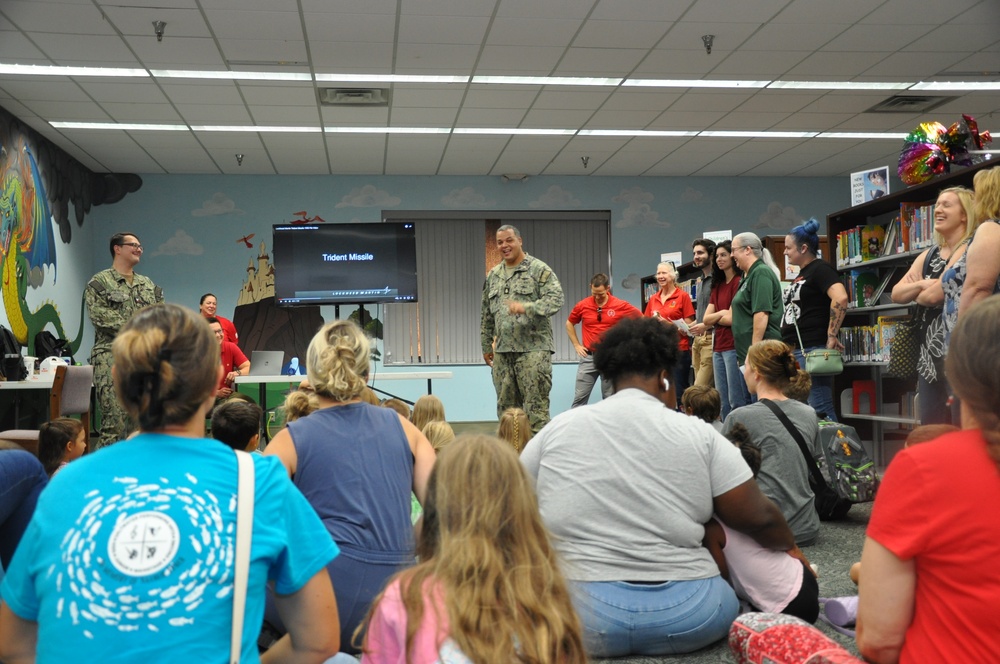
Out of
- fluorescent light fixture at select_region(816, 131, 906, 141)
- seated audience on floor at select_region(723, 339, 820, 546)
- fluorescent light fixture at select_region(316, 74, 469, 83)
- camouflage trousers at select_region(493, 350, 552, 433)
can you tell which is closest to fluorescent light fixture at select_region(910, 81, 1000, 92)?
fluorescent light fixture at select_region(816, 131, 906, 141)

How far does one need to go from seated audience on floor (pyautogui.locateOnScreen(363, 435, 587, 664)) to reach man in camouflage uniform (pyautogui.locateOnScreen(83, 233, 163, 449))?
5.11m

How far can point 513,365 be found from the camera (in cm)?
595

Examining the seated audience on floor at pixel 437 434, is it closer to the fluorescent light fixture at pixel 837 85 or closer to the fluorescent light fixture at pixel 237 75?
the fluorescent light fixture at pixel 237 75

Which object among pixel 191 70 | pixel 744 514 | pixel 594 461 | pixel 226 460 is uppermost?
pixel 191 70

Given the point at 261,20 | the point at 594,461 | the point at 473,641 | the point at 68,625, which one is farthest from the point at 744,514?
the point at 261,20

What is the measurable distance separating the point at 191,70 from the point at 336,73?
3.78 ft

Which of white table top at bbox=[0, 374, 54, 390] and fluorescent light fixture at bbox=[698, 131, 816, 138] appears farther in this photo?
fluorescent light fixture at bbox=[698, 131, 816, 138]

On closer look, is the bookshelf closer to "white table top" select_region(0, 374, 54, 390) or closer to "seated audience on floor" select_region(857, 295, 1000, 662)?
"seated audience on floor" select_region(857, 295, 1000, 662)

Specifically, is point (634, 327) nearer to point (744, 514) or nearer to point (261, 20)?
point (744, 514)

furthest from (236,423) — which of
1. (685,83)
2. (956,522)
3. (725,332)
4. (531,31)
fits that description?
(685,83)

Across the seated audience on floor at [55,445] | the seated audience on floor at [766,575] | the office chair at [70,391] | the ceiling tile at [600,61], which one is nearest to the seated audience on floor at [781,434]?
the seated audience on floor at [766,575]

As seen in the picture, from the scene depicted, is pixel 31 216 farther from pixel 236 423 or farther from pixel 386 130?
pixel 236 423

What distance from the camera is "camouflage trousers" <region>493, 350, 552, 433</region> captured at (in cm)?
576

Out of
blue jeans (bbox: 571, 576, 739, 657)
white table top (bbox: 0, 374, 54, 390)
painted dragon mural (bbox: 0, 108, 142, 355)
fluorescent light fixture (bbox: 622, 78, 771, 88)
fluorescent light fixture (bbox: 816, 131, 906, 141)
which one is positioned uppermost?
fluorescent light fixture (bbox: 622, 78, 771, 88)
